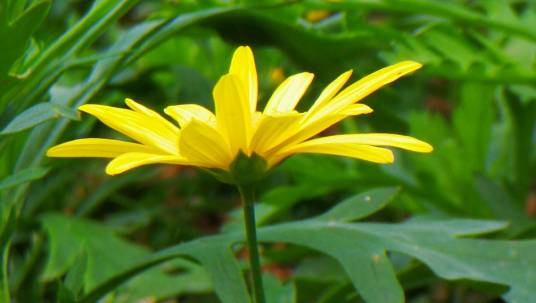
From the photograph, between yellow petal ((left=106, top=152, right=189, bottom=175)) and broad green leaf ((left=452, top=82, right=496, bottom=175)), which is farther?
broad green leaf ((left=452, top=82, right=496, bottom=175))

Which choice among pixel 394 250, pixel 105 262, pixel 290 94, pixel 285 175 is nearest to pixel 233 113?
pixel 290 94

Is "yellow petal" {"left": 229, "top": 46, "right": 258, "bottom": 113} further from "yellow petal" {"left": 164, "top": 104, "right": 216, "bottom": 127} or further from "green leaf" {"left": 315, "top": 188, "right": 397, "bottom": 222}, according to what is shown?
"green leaf" {"left": 315, "top": 188, "right": 397, "bottom": 222}

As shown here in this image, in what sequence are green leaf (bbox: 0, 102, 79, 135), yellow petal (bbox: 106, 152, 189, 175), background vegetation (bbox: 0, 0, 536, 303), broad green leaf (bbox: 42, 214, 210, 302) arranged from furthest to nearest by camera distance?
1. broad green leaf (bbox: 42, 214, 210, 302)
2. background vegetation (bbox: 0, 0, 536, 303)
3. green leaf (bbox: 0, 102, 79, 135)
4. yellow petal (bbox: 106, 152, 189, 175)

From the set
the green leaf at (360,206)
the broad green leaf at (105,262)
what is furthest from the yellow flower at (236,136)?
the broad green leaf at (105,262)

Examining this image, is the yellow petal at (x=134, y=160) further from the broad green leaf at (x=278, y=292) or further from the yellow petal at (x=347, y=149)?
the broad green leaf at (x=278, y=292)

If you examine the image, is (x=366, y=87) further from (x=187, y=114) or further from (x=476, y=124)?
(x=476, y=124)

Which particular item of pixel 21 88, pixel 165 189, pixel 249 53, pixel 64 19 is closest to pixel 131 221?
pixel 165 189

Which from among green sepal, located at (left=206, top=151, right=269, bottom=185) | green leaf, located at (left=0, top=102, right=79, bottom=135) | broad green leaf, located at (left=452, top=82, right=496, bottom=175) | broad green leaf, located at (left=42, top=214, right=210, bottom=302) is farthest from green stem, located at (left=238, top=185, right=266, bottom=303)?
broad green leaf, located at (left=452, top=82, right=496, bottom=175)
